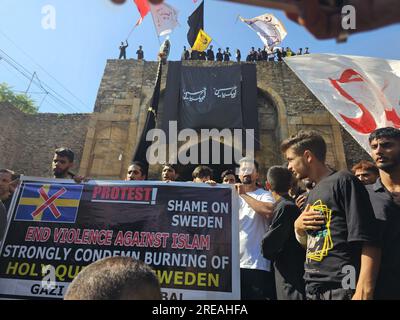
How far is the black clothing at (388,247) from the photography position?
181 cm

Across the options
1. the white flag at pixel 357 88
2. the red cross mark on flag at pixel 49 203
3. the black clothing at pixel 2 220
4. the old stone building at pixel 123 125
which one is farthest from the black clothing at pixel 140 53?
the black clothing at pixel 2 220

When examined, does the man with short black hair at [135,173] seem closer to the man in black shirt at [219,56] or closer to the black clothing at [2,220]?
the black clothing at [2,220]

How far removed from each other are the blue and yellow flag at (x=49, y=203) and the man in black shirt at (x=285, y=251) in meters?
2.07

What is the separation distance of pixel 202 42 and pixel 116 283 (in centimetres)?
1221

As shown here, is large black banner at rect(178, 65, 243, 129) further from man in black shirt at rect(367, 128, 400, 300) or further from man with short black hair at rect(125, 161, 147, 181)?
man in black shirt at rect(367, 128, 400, 300)

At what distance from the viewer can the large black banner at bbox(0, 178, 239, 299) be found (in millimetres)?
2834

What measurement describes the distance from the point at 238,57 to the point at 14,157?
32.7ft

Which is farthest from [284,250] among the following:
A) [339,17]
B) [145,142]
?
[145,142]

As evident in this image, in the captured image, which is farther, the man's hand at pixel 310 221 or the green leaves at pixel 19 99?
the green leaves at pixel 19 99

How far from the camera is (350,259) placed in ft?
5.99

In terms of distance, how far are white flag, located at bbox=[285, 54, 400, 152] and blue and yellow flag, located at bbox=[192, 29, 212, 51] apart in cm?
623

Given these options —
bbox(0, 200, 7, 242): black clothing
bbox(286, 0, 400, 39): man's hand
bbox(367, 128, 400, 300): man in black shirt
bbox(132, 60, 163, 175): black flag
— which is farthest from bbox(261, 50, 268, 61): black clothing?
bbox(286, 0, 400, 39): man's hand
